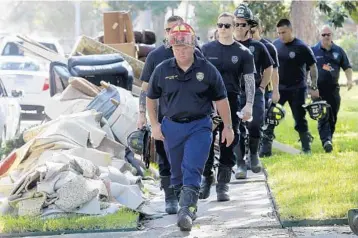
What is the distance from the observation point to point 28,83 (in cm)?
2195

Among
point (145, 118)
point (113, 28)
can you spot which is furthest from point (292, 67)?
point (113, 28)

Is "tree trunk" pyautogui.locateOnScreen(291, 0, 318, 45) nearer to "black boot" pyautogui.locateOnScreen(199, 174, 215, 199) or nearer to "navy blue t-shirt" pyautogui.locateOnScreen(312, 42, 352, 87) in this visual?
"navy blue t-shirt" pyautogui.locateOnScreen(312, 42, 352, 87)

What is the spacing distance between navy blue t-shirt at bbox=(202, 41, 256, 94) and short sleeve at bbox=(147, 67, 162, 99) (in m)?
1.40

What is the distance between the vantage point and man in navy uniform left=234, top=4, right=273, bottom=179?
11.2 meters

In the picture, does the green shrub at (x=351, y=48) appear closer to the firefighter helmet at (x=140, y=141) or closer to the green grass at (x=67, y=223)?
the firefighter helmet at (x=140, y=141)

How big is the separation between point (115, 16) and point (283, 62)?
541 centimetres

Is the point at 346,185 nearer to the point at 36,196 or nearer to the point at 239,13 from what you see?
the point at 239,13

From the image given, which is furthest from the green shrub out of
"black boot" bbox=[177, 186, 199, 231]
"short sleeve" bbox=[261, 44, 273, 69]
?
"black boot" bbox=[177, 186, 199, 231]

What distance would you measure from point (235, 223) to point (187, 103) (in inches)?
45.1

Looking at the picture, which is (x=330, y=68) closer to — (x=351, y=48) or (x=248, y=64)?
(x=248, y=64)

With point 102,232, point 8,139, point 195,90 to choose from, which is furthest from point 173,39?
point 8,139

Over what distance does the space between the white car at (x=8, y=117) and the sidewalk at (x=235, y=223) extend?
3296 mm

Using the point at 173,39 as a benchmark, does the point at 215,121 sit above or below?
below

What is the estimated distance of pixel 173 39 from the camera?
8.48 meters
